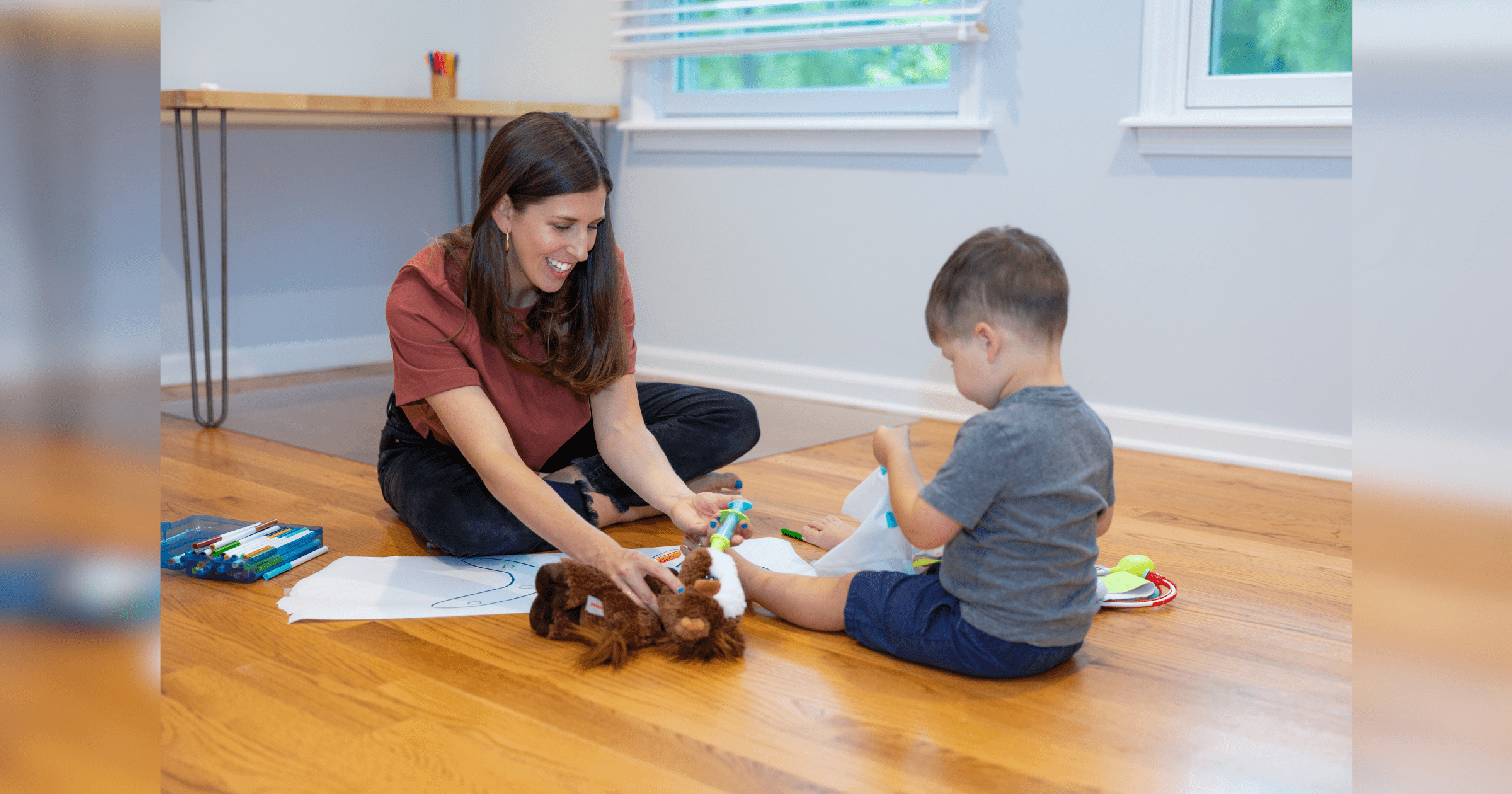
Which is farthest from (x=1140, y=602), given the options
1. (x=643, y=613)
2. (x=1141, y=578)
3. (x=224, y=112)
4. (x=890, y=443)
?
(x=224, y=112)

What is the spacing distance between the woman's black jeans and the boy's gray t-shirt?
60cm

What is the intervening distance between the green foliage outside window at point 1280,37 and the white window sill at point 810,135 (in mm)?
475

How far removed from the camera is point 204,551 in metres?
1.47

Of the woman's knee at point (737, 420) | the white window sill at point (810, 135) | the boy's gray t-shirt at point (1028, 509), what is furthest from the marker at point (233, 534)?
the white window sill at point (810, 135)

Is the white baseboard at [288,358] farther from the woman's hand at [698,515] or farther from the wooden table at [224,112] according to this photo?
the woman's hand at [698,515]

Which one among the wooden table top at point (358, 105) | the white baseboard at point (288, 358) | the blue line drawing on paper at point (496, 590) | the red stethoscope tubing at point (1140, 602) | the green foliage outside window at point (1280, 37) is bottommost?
the red stethoscope tubing at point (1140, 602)

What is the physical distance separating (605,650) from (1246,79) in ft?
5.38

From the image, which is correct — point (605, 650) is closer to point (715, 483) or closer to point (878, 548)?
point (878, 548)

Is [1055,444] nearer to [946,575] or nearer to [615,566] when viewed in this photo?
[946,575]

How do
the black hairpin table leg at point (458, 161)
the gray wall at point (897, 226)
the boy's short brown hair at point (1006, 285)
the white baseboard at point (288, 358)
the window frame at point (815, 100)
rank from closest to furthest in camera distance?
1. the boy's short brown hair at point (1006, 285)
2. the gray wall at point (897, 226)
3. the window frame at point (815, 100)
4. the white baseboard at point (288, 358)
5. the black hairpin table leg at point (458, 161)

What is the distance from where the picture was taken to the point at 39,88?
9.8 inches

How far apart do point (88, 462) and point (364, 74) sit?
3.16m

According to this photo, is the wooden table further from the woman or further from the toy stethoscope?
the toy stethoscope

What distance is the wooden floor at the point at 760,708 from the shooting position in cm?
97
